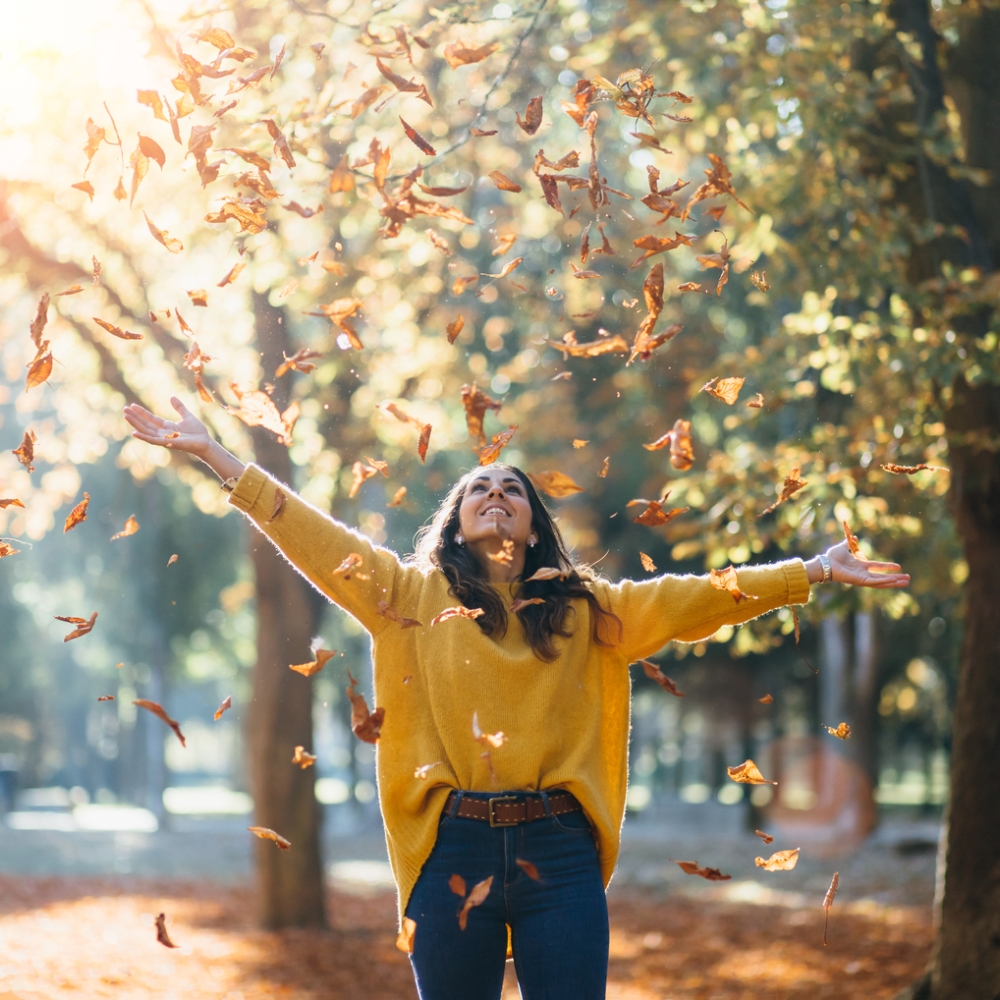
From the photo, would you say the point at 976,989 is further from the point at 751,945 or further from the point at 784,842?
the point at 784,842

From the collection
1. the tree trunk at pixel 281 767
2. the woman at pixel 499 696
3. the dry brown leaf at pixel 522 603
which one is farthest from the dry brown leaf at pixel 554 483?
the tree trunk at pixel 281 767

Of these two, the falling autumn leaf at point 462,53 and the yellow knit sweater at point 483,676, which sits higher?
the falling autumn leaf at point 462,53

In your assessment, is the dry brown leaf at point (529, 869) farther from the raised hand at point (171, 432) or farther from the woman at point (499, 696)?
the raised hand at point (171, 432)

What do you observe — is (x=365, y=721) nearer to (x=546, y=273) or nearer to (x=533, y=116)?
(x=533, y=116)

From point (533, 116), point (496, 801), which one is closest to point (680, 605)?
point (496, 801)

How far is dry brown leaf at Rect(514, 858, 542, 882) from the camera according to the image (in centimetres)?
286

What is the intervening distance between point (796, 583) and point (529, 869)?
3.53 feet

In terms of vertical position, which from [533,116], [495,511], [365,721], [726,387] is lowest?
[365,721]

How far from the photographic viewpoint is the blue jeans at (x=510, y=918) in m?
2.87

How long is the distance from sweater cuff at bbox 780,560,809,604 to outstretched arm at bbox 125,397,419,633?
1.01 metres

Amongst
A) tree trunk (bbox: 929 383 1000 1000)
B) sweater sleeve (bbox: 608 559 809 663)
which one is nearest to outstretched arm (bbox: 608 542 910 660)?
sweater sleeve (bbox: 608 559 809 663)

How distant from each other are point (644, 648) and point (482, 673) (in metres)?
0.48

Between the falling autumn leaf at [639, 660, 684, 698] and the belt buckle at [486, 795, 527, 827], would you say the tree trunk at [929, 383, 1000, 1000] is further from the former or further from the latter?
the belt buckle at [486, 795, 527, 827]

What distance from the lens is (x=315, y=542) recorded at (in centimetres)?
316
